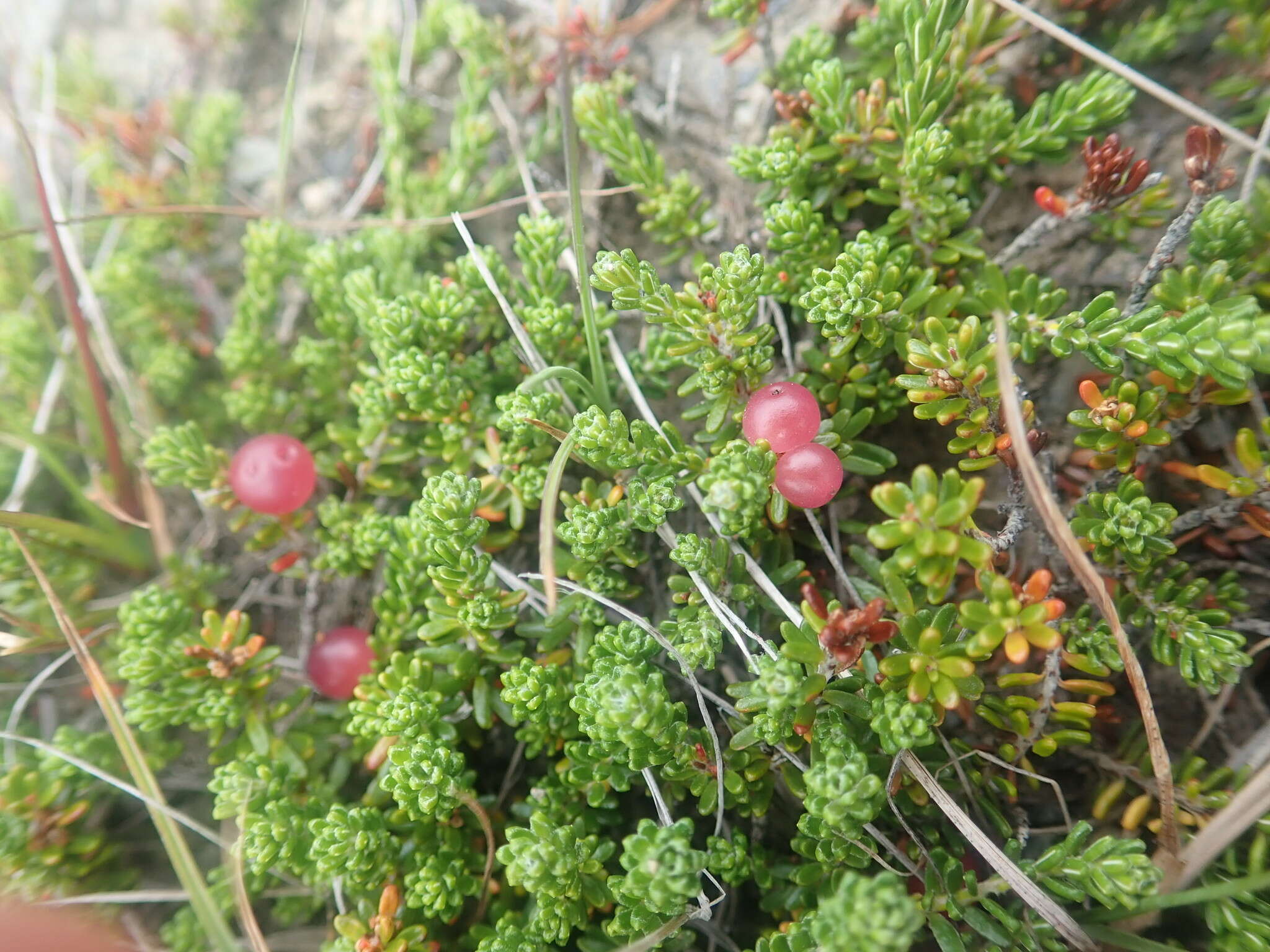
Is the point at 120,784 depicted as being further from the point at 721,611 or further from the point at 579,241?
the point at 579,241

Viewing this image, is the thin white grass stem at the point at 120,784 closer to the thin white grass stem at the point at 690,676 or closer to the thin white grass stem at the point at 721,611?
the thin white grass stem at the point at 690,676

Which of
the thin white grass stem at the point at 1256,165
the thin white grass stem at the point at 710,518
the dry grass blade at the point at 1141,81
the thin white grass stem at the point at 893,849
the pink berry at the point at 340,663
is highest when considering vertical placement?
the dry grass blade at the point at 1141,81

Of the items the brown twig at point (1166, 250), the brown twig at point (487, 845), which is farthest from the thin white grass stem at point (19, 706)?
the brown twig at point (1166, 250)

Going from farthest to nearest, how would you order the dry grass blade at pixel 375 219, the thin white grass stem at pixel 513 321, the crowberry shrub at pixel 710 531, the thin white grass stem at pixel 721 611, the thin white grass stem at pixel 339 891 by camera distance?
1. the dry grass blade at pixel 375 219
2. the thin white grass stem at pixel 513 321
3. the thin white grass stem at pixel 339 891
4. the thin white grass stem at pixel 721 611
5. the crowberry shrub at pixel 710 531

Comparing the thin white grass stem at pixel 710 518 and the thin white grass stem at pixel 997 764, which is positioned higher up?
the thin white grass stem at pixel 710 518

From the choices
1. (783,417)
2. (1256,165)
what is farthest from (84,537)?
(1256,165)

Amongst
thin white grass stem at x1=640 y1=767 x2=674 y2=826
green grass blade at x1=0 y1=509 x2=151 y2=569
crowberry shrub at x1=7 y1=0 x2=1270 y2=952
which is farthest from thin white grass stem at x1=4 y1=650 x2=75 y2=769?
thin white grass stem at x1=640 y1=767 x2=674 y2=826

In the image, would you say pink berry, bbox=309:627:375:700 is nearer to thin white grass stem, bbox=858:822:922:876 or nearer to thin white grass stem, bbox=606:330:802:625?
thin white grass stem, bbox=606:330:802:625
